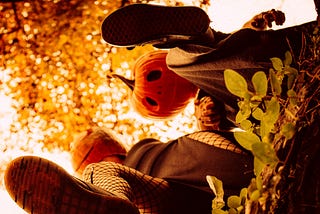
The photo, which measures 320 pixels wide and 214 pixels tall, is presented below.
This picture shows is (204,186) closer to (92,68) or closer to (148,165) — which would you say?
(148,165)

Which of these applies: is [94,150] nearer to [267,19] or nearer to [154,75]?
[154,75]

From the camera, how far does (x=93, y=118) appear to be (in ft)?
9.18

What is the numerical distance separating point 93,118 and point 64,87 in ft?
0.93

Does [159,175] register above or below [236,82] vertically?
below

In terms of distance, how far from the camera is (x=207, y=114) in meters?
1.80

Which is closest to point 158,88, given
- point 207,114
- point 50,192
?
point 207,114

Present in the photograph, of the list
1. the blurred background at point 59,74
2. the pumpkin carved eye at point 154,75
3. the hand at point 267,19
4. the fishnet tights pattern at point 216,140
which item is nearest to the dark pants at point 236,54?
the fishnet tights pattern at point 216,140

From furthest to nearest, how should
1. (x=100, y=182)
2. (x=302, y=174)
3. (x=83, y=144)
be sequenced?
(x=83, y=144), (x=100, y=182), (x=302, y=174)

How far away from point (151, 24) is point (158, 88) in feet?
2.43

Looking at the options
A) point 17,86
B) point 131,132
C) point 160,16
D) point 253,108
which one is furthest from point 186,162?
point 17,86

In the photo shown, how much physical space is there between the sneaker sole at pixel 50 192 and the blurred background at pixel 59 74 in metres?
1.69

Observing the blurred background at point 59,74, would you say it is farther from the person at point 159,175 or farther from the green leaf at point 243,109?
the green leaf at point 243,109

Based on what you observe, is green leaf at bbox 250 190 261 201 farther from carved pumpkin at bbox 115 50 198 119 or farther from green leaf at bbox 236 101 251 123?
carved pumpkin at bbox 115 50 198 119

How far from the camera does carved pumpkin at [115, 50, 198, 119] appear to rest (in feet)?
7.00
